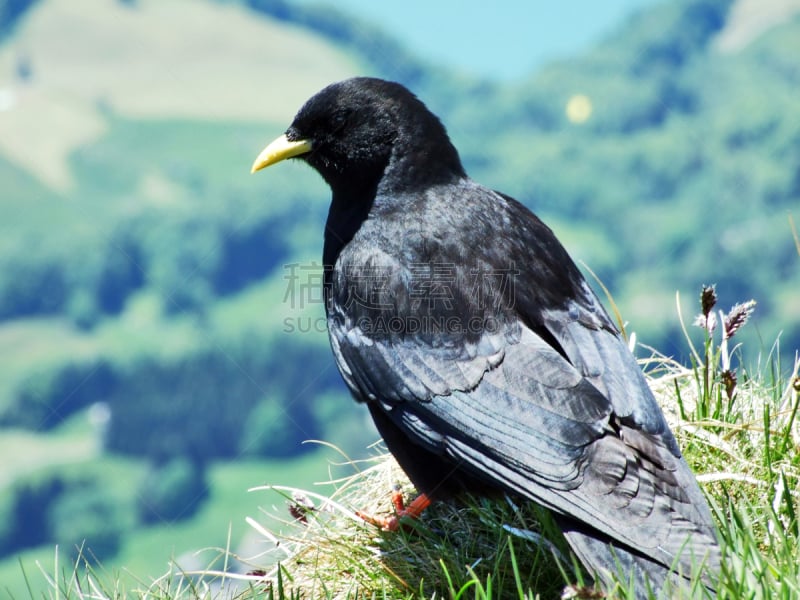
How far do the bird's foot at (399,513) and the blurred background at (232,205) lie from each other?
8123cm

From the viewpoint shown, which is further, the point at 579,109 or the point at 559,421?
the point at 579,109

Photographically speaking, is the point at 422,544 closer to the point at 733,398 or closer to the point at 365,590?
the point at 365,590

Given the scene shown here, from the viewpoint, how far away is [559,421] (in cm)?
315

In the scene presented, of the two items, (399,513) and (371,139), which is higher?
(371,139)

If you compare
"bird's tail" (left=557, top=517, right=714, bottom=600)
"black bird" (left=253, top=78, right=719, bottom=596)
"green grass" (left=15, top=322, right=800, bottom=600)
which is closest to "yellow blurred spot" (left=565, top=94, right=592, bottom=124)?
"black bird" (left=253, top=78, right=719, bottom=596)

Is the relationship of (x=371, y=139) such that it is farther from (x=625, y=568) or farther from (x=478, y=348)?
(x=625, y=568)

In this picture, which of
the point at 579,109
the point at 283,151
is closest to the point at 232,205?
the point at 579,109

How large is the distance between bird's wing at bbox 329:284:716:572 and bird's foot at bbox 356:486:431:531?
0.35 meters

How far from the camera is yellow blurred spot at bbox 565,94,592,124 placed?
142375 millimetres

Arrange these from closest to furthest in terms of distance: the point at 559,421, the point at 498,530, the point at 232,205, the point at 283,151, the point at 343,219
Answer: the point at 559,421 < the point at 498,530 < the point at 343,219 < the point at 283,151 < the point at 232,205

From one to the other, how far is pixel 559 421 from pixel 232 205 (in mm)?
133521

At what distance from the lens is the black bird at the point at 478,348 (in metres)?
2.90

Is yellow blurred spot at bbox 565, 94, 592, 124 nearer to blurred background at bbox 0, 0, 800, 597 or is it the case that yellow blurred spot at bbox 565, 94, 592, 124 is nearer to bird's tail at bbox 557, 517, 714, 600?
blurred background at bbox 0, 0, 800, 597

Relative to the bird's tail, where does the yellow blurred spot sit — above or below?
above
